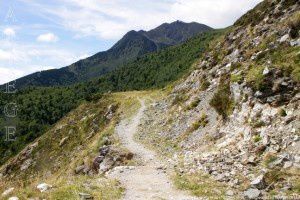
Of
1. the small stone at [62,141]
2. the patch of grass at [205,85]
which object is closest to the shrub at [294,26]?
the patch of grass at [205,85]

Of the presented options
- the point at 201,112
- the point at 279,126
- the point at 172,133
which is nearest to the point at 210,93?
the point at 201,112

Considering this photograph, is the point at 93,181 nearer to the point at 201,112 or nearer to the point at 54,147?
the point at 201,112

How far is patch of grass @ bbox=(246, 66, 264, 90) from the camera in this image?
26683 millimetres

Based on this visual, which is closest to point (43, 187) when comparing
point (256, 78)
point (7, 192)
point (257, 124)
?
point (7, 192)

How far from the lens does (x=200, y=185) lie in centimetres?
1839

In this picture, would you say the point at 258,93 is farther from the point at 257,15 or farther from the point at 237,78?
the point at 257,15

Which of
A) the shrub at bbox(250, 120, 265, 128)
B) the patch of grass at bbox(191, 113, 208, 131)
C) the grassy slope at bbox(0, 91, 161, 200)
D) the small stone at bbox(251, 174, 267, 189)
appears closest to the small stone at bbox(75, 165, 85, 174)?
the grassy slope at bbox(0, 91, 161, 200)

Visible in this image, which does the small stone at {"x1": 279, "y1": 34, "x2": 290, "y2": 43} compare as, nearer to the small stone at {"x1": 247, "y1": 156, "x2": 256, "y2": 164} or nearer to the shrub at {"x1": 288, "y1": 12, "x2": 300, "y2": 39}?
the shrub at {"x1": 288, "y1": 12, "x2": 300, "y2": 39}

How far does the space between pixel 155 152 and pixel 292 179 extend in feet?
57.4

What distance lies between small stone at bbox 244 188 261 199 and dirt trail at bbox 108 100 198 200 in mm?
2303

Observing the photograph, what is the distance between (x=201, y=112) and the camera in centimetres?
3769

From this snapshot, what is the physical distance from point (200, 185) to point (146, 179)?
15.4 ft

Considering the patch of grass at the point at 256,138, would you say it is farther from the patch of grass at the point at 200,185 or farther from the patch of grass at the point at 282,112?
the patch of grass at the point at 200,185

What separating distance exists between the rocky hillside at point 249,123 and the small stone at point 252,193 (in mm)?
46
